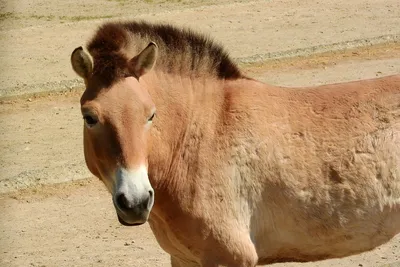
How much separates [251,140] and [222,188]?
0.43 meters

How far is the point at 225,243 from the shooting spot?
6281 millimetres

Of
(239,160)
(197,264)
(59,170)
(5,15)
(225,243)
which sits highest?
(239,160)

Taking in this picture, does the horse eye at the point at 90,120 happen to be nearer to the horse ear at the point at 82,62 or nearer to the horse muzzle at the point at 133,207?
the horse ear at the point at 82,62

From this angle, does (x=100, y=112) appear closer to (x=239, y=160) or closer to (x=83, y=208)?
(x=239, y=160)

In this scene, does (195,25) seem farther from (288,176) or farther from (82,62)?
(82,62)

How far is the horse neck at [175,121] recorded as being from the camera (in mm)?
6301

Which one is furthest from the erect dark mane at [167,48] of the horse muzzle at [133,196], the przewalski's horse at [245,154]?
the horse muzzle at [133,196]

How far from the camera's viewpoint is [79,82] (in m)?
12.5

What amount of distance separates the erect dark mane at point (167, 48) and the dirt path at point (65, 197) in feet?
7.93

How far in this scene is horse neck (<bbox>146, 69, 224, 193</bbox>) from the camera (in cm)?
630

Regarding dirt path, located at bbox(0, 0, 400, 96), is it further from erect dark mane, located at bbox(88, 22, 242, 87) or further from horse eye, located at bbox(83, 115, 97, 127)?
horse eye, located at bbox(83, 115, 97, 127)

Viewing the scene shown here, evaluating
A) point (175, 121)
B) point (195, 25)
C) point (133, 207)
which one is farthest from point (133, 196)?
point (195, 25)

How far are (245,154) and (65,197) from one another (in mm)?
3755

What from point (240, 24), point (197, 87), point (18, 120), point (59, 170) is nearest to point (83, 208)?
point (59, 170)
